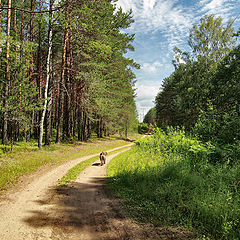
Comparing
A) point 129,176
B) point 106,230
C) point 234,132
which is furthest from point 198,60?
point 106,230

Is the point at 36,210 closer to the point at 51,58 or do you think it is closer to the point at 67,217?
the point at 67,217

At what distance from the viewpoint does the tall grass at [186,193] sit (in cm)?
371

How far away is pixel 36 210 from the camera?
4297 millimetres

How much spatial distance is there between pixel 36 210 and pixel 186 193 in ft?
14.7

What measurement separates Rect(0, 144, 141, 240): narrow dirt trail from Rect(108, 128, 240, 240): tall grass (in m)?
1.53

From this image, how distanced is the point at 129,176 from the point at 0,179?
5.17 meters

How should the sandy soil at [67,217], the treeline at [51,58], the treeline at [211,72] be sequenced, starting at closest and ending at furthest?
the sandy soil at [67,217]
the treeline at [51,58]
the treeline at [211,72]

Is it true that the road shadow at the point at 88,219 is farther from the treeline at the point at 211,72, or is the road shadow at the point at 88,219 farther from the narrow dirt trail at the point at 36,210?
→ the treeline at the point at 211,72

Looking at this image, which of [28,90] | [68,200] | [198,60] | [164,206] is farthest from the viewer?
[198,60]

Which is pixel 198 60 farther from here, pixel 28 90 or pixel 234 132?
pixel 28 90

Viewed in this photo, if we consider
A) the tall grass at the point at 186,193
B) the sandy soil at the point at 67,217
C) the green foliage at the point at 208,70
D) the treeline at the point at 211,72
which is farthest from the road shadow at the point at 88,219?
the green foliage at the point at 208,70

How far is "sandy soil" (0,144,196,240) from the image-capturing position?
3.35m

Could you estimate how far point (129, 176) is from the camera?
270 inches

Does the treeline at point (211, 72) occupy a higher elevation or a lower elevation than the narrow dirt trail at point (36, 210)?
higher
